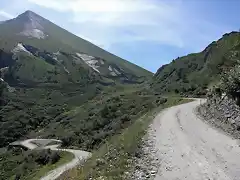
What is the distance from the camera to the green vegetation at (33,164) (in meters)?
46.3

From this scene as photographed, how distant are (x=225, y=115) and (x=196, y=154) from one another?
31.6 ft

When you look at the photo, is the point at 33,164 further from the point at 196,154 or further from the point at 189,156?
the point at 189,156

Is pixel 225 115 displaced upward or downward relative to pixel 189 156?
upward

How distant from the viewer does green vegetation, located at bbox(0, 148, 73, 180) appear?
46281 millimetres

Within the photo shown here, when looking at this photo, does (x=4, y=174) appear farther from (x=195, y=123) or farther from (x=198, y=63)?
(x=198, y=63)

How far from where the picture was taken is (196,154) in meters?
18.0

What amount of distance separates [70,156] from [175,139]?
26.9m

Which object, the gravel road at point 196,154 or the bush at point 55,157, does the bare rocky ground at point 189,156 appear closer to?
the gravel road at point 196,154

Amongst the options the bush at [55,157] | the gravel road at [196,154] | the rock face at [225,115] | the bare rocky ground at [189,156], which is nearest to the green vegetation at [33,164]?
the bush at [55,157]

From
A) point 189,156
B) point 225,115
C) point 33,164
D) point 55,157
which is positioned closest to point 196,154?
point 189,156

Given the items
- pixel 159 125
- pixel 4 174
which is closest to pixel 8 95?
pixel 4 174

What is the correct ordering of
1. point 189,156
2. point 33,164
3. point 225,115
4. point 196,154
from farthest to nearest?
point 33,164
point 225,115
point 196,154
point 189,156

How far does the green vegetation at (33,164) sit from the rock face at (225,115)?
20.6 m


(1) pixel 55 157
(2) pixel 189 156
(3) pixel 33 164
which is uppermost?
(2) pixel 189 156
